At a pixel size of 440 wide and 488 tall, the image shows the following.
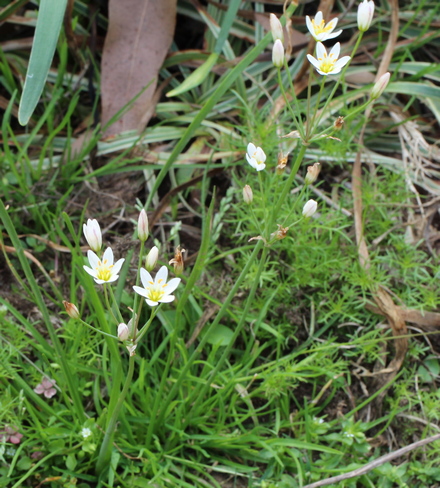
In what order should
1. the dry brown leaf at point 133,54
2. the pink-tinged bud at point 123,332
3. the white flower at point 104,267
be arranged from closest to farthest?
the pink-tinged bud at point 123,332
the white flower at point 104,267
the dry brown leaf at point 133,54

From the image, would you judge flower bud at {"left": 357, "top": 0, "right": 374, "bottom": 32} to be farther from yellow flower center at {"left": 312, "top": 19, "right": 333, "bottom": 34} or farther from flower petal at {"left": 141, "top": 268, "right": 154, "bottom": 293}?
flower petal at {"left": 141, "top": 268, "right": 154, "bottom": 293}

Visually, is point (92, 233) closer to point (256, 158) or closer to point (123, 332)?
point (123, 332)

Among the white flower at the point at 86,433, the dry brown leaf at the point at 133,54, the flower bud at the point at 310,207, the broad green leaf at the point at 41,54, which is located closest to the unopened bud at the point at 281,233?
the flower bud at the point at 310,207

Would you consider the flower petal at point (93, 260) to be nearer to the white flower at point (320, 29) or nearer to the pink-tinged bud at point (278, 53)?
the pink-tinged bud at point (278, 53)

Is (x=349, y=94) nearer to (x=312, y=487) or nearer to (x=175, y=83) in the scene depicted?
(x=175, y=83)

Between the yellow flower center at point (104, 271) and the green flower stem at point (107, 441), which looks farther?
the green flower stem at point (107, 441)

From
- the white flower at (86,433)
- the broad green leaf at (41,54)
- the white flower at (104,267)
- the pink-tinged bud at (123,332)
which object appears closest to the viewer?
the pink-tinged bud at (123,332)

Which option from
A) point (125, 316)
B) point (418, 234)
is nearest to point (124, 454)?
point (125, 316)
